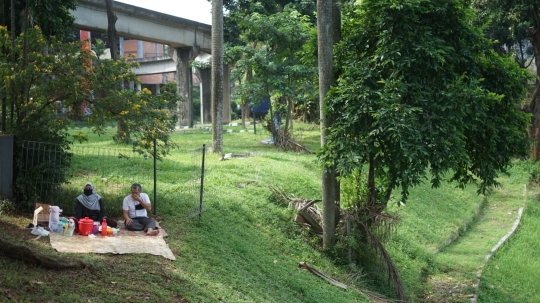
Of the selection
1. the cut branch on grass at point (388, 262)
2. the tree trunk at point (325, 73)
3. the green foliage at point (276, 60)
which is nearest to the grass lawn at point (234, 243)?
the cut branch on grass at point (388, 262)

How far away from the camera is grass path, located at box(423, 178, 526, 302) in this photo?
14797 mm

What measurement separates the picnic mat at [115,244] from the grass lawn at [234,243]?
180 mm

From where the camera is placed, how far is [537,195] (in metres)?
25.7

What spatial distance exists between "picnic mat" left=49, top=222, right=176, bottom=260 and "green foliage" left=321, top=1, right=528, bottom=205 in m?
3.52

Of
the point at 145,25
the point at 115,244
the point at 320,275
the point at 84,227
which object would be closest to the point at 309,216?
the point at 320,275

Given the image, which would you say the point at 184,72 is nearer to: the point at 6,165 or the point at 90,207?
the point at 6,165

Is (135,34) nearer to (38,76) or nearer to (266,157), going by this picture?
(266,157)

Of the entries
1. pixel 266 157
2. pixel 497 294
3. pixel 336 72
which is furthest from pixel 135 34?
pixel 497 294

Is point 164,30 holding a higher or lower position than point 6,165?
higher

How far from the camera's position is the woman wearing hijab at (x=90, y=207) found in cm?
1141

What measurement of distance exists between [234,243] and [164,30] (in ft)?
76.4

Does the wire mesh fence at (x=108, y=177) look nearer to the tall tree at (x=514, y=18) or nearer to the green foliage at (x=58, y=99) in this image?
the green foliage at (x=58, y=99)

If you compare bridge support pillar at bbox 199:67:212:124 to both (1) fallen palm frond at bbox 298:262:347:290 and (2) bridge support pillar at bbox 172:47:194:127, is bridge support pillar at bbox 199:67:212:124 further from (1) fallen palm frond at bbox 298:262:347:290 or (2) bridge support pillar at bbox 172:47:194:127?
(1) fallen palm frond at bbox 298:262:347:290

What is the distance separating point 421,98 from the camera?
39.8ft
